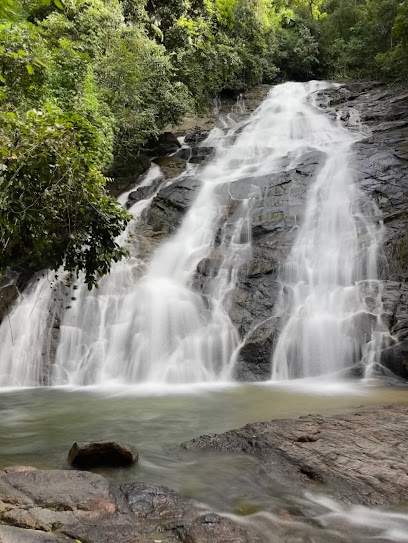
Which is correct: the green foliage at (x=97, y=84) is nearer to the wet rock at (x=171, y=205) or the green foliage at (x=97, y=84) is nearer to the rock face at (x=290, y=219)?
the wet rock at (x=171, y=205)

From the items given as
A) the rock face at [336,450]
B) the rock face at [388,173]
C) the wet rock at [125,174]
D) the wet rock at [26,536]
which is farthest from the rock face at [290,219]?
the wet rock at [26,536]

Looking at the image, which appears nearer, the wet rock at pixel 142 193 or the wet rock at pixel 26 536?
the wet rock at pixel 26 536

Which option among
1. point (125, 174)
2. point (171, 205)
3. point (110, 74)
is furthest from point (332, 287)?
point (110, 74)

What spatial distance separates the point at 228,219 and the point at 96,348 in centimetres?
629

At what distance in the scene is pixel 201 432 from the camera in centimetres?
582

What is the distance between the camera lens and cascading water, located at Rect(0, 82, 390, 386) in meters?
9.49

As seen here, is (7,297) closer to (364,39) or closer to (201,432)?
(201,432)

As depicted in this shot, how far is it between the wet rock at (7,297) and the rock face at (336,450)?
25.3 ft

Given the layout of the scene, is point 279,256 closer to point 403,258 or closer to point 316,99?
point 403,258

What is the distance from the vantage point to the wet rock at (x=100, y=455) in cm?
432

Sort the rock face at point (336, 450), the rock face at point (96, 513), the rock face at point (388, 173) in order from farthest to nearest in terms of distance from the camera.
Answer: the rock face at point (388, 173)
the rock face at point (336, 450)
the rock face at point (96, 513)

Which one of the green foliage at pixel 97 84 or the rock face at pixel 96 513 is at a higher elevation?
the green foliage at pixel 97 84

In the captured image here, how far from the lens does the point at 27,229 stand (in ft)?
17.4

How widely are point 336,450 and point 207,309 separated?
6.71 metres
